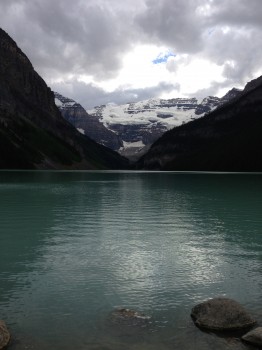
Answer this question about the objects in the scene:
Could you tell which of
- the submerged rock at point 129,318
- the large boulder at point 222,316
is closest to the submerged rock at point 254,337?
the large boulder at point 222,316

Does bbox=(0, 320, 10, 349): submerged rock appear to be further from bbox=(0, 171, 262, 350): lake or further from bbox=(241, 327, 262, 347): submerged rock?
bbox=(241, 327, 262, 347): submerged rock

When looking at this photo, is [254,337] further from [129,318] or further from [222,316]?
[129,318]

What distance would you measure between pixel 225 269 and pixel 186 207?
42353 mm

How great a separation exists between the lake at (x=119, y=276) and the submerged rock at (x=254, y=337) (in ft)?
1.26

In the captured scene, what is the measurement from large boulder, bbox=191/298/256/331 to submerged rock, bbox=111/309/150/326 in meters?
2.42

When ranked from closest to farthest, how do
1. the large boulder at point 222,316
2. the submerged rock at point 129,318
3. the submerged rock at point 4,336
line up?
Answer: the submerged rock at point 4,336, the large boulder at point 222,316, the submerged rock at point 129,318

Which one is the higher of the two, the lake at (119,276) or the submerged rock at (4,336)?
the submerged rock at (4,336)

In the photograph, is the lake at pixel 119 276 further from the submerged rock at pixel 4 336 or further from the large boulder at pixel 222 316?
the large boulder at pixel 222 316

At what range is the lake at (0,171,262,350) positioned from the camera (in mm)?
18250

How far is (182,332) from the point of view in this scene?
61.4 ft

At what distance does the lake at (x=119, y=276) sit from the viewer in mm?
18250

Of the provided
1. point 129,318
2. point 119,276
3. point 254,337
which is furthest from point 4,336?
point 119,276

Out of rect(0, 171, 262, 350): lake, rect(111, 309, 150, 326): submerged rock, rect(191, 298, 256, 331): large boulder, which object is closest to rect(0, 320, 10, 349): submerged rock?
rect(0, 171, 262, 350): lake

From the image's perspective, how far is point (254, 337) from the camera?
17.4 metres
